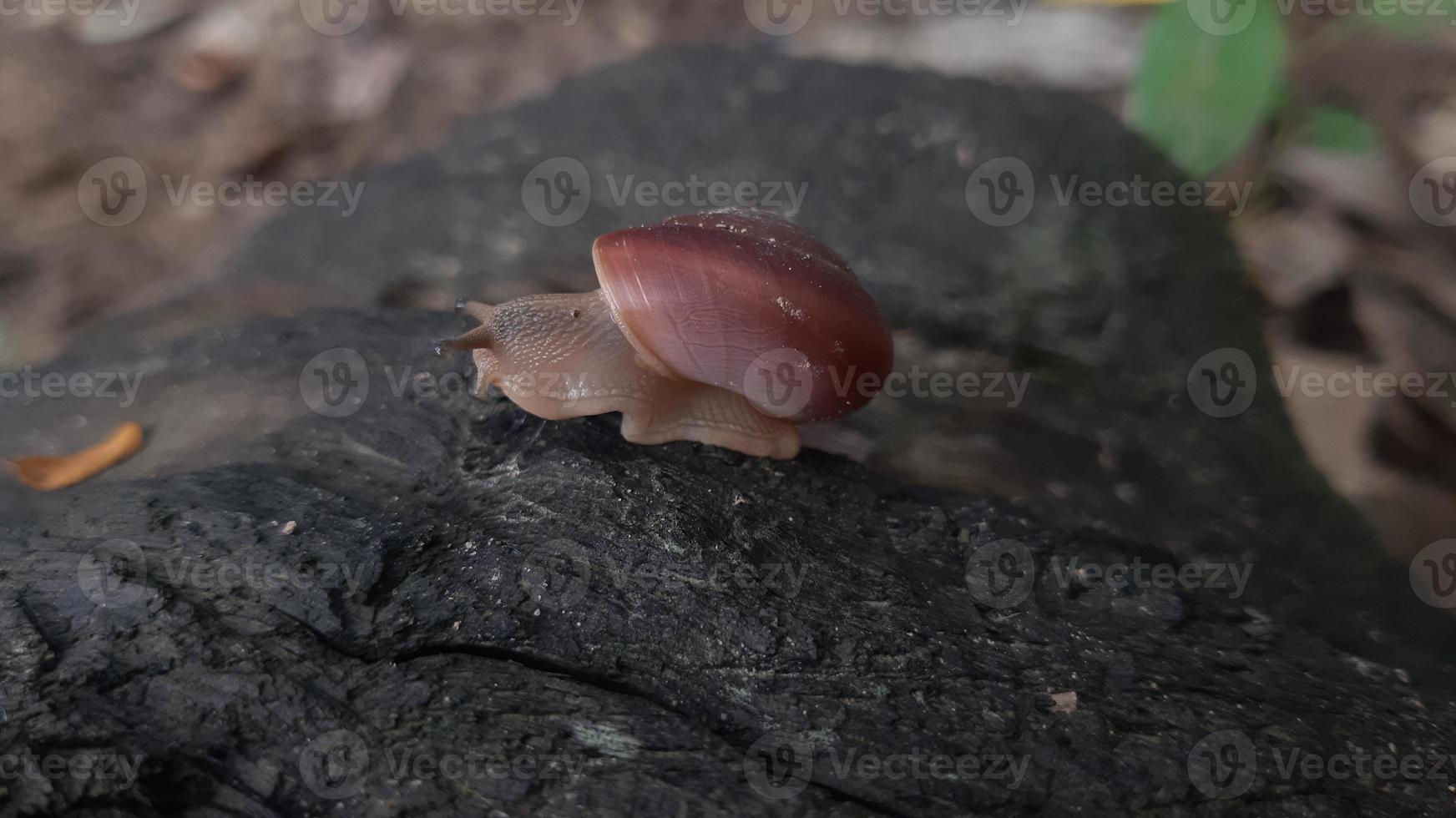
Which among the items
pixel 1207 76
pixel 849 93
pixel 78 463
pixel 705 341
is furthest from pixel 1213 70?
pixel 78 463

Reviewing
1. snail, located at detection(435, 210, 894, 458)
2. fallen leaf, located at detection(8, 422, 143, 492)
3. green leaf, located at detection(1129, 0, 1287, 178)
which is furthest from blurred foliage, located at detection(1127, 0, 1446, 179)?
fallen leaf, located at detection(8, 422, 143, 492)

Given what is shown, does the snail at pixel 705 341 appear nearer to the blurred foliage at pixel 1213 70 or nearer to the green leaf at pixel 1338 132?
the blurred foliage at pixel 1213 70

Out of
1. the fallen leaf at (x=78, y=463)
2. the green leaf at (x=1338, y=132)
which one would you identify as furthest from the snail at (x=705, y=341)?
the green leaf at (x=1338, y=132)

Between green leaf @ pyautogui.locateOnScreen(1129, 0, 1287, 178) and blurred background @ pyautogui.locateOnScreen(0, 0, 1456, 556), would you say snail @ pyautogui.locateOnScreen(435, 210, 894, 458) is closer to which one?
blurred background @ pyautogui.locateOnScreen(0, 0, 1456, 556)

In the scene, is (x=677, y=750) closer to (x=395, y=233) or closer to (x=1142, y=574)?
(x=1142, y=574)

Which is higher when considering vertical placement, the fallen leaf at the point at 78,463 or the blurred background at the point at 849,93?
the blurred background at the point at 849,93
